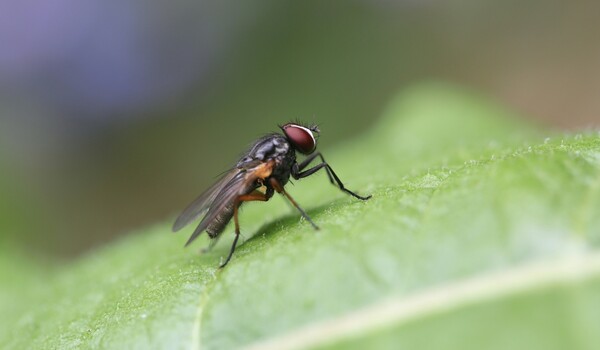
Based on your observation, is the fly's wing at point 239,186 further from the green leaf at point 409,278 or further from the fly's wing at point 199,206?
the green leaf at point 409,278

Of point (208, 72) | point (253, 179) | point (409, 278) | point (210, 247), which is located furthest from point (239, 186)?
point (208, 72)

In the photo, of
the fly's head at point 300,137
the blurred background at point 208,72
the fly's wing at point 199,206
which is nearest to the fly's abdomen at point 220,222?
the fly's wing at point 199,206

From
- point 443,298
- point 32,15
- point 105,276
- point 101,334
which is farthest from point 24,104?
point 443,298

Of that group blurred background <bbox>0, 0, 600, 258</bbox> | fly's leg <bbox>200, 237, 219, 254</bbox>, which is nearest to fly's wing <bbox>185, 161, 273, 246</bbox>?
fly's leg <bbox>200, 237, 219, 254</bbox>

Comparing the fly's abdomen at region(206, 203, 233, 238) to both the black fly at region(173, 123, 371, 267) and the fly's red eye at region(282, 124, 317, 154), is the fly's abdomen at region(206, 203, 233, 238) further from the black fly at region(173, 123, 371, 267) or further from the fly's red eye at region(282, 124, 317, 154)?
the fly's red eye at region(282, 124, 317, 154)

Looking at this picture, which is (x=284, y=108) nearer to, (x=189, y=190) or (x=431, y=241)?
(x=189, y=190)

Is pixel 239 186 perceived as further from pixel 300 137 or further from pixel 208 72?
pixel 208 72
